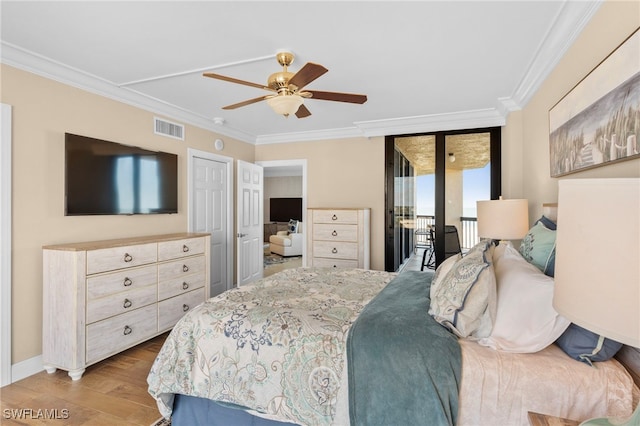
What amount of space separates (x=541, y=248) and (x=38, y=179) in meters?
3.66

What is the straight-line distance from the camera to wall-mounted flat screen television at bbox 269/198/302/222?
31.4ft

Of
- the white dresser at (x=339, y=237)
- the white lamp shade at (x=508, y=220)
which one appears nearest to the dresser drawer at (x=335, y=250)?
the white dresser at (x=339, y=237)

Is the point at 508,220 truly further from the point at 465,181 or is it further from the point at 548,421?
the point at 548,421

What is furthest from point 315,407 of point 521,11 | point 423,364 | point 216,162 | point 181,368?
point 216,162

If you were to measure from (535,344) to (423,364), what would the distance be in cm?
48

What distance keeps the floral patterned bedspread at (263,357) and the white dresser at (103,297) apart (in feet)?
3.72

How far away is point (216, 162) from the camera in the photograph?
452 centimetres

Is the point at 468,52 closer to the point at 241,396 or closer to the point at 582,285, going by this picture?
the point at 582,285

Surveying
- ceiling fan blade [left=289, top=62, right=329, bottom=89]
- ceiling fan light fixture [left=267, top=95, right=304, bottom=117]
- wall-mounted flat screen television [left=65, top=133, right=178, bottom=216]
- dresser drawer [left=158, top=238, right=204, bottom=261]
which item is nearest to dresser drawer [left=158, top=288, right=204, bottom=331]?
dresser drawer [left=158, top=238, right=204, bottom=261]

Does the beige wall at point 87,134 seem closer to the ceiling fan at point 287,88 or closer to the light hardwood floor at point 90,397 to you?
the light hardwood floor at point 90,397

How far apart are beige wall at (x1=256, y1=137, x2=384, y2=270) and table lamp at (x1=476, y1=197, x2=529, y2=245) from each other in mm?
1826

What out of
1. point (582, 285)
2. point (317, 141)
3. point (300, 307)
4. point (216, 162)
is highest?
point (317, 141)

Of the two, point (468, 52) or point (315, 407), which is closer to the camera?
point (315, 407)

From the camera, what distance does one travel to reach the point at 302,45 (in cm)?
228
